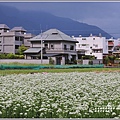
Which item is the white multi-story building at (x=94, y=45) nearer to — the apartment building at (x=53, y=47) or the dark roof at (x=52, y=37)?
the apartment building at (x=53, y=47)

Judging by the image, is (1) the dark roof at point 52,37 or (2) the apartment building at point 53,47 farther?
(1) the dark roof at point 52,37

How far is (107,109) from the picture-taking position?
652 cm

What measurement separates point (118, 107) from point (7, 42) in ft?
184

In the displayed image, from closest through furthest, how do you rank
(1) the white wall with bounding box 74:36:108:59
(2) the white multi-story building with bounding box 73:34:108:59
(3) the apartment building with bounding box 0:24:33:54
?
(3) the apartment building with bounding box 0:24:33:54, (2) the white multi-story building with bounding box 73:34:108:59, (1) the white wall with bounding box 74:36:108:59

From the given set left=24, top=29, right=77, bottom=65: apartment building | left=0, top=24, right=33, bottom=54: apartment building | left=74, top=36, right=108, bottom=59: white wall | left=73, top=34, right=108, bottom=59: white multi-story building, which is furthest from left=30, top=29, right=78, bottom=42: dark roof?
left=74, top=36, right=108, bottom=59: white wall

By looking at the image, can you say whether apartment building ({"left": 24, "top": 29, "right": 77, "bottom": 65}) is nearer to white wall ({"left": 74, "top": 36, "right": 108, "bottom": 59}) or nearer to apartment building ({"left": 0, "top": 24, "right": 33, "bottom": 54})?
apartment building ({"left": 0, "top": 24, "right": 33, "bottom": 54})

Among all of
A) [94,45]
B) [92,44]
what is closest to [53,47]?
[94,45]

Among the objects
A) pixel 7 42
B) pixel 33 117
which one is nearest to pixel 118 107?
pixel 33 117

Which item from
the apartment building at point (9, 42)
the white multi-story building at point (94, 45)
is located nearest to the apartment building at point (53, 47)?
the apartment building at point (9, 42)

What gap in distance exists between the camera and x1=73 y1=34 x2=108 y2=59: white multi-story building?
70.7 meters

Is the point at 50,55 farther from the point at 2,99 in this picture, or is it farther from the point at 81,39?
the point at 2,99

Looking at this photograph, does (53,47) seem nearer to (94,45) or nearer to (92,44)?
(94,45)

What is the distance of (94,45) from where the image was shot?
71.8 metres

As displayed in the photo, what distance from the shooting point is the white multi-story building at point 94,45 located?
70.7 m
